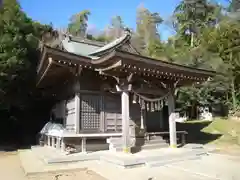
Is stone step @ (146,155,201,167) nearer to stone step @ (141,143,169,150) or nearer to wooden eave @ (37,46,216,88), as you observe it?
stone step @ (141,143,169,150)

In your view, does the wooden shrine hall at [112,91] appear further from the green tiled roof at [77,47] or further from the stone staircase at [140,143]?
the green tiled roof at [77,47]

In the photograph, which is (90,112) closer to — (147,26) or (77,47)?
(77,47)

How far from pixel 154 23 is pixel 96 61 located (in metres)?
44.7

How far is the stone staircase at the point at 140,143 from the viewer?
28.1ft

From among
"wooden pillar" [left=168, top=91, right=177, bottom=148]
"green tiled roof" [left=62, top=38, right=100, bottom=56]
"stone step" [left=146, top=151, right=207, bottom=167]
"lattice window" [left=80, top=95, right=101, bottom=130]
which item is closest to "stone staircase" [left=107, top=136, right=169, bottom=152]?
"wooden pillar" [left=168, top=91, right=177, bottom=148]

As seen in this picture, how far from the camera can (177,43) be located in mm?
33969

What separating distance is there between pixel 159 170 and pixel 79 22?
39672mm

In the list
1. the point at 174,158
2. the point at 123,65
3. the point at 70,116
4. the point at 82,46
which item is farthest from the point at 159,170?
the point at 82,46

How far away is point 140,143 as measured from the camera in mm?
9359

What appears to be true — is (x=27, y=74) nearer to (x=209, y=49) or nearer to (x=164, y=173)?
(x=164, y=173)

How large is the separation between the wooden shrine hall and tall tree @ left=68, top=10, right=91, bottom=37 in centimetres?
3181

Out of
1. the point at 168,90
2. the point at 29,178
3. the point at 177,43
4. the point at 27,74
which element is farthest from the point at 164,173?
the point at 177,43

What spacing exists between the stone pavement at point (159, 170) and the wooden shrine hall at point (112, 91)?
144 cm

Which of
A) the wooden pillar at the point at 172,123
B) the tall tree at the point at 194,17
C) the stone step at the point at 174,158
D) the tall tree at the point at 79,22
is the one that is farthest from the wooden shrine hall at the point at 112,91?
the tall tree at the point at 79,22
